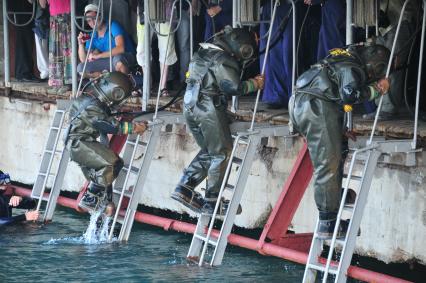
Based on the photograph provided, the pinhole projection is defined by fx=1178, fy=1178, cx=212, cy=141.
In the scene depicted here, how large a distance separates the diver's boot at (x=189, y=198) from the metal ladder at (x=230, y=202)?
189 mm

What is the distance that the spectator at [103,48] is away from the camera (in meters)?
13.1

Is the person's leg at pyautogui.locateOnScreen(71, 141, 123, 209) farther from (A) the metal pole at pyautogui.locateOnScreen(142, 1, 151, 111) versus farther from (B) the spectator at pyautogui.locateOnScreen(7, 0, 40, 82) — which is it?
(B) the spectator at pyautogui.locateOnScreen(7, 0, 40, 82)

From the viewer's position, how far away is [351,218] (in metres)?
9.12

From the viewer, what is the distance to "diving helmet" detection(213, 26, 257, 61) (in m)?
10.4

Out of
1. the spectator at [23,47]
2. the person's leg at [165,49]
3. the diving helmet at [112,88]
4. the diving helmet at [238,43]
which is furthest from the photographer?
the spectator at [23,47]

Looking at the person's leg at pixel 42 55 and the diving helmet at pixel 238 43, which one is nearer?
the diving helmet at pixel 238 43

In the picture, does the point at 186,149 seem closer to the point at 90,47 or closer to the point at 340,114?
the point at 90,47

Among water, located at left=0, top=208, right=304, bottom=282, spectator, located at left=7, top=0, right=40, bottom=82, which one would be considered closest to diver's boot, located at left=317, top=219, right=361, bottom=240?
water, located at left=0, top=208, right=304, bottom=282

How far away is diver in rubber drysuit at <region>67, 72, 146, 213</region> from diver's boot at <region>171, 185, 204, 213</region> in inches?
35.3

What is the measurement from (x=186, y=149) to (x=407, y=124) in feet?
9.67

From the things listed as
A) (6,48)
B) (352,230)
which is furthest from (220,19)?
(352,230)

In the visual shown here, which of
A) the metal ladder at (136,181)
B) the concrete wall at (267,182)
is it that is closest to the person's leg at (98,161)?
the metal ladder at (136,181)

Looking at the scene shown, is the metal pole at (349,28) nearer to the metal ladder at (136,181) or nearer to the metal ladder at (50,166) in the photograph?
the metal ladder at (136,181)

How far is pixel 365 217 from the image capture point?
10.4 m
